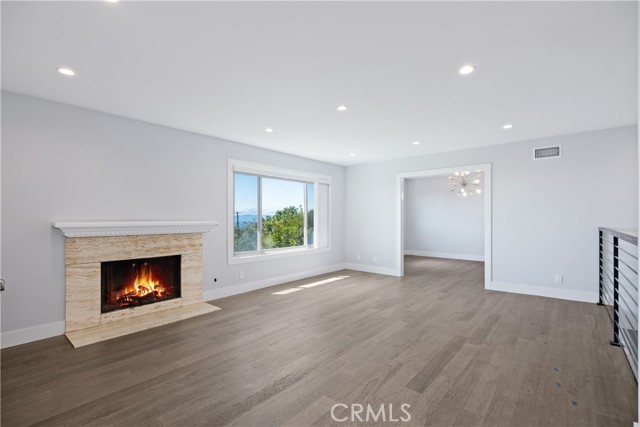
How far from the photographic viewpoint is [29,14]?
1954 mm

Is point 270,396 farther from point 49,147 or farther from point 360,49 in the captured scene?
point 49,147

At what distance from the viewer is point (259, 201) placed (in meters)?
5.76

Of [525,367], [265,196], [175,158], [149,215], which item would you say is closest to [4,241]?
[149,215]

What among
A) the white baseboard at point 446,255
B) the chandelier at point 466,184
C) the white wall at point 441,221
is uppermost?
the chandelier at point 466,184

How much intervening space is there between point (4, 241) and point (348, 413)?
379 centimetres

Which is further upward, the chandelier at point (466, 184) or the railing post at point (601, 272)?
the chandelier at point (466, 184)

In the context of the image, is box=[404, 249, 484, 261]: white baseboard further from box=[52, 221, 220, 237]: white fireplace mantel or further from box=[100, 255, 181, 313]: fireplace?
box=[100, 255, 181, 313]: fireplace

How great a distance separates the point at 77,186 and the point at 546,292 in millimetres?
6962

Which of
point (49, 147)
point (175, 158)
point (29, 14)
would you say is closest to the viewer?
point (29, 14)

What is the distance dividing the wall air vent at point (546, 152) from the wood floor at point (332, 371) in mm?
2415

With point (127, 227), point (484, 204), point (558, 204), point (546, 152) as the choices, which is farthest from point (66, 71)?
point (484, 204)

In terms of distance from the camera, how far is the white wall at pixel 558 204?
445 centimetres

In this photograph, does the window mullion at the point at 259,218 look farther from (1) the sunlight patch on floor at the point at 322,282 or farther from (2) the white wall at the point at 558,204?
(2) the white wall at the point at 558,204

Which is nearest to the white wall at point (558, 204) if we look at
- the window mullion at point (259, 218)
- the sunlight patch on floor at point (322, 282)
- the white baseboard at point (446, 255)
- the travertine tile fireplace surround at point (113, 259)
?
the sunlight patch on floor at point (322, 282)
